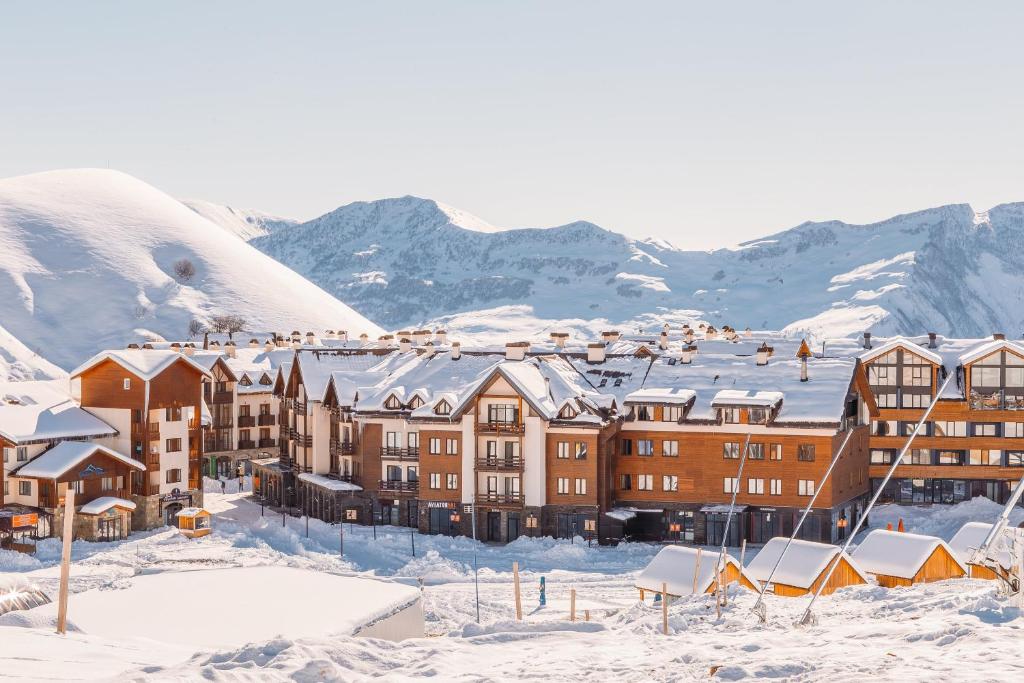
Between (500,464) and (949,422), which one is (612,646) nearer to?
(500,464)

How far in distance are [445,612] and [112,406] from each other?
33532 millimetres

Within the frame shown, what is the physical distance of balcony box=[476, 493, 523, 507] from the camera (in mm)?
70000

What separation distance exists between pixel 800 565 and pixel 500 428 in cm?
2503

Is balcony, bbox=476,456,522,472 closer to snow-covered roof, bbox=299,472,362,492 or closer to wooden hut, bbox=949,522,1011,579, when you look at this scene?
snow-covered roof, bbox=299,472,362,492

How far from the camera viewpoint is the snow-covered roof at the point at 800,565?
4844 centimetres

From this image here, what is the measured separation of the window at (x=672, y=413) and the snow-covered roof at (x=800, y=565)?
20.1 m

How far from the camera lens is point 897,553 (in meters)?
50.7

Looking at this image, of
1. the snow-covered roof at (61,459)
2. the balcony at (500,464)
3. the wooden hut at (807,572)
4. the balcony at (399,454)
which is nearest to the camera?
the wooden hut at (807,572)

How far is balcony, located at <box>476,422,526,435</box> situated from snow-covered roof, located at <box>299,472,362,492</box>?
9.88 meters

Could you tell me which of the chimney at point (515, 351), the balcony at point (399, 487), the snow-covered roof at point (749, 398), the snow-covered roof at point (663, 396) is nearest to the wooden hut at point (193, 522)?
the balcony at point (399, 487)

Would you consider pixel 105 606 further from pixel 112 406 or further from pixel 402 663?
pixel 112 406

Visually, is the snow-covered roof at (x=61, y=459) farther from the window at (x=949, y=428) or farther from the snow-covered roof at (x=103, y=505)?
the window at (x=949, y=428)

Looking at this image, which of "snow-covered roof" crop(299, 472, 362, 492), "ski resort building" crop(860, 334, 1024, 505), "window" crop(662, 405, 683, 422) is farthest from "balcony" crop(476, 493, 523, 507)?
"ski resort building" crop(860, 334, 1024, 505)

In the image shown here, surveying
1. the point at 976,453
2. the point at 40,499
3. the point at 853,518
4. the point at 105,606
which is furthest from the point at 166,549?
the point at 976,453
